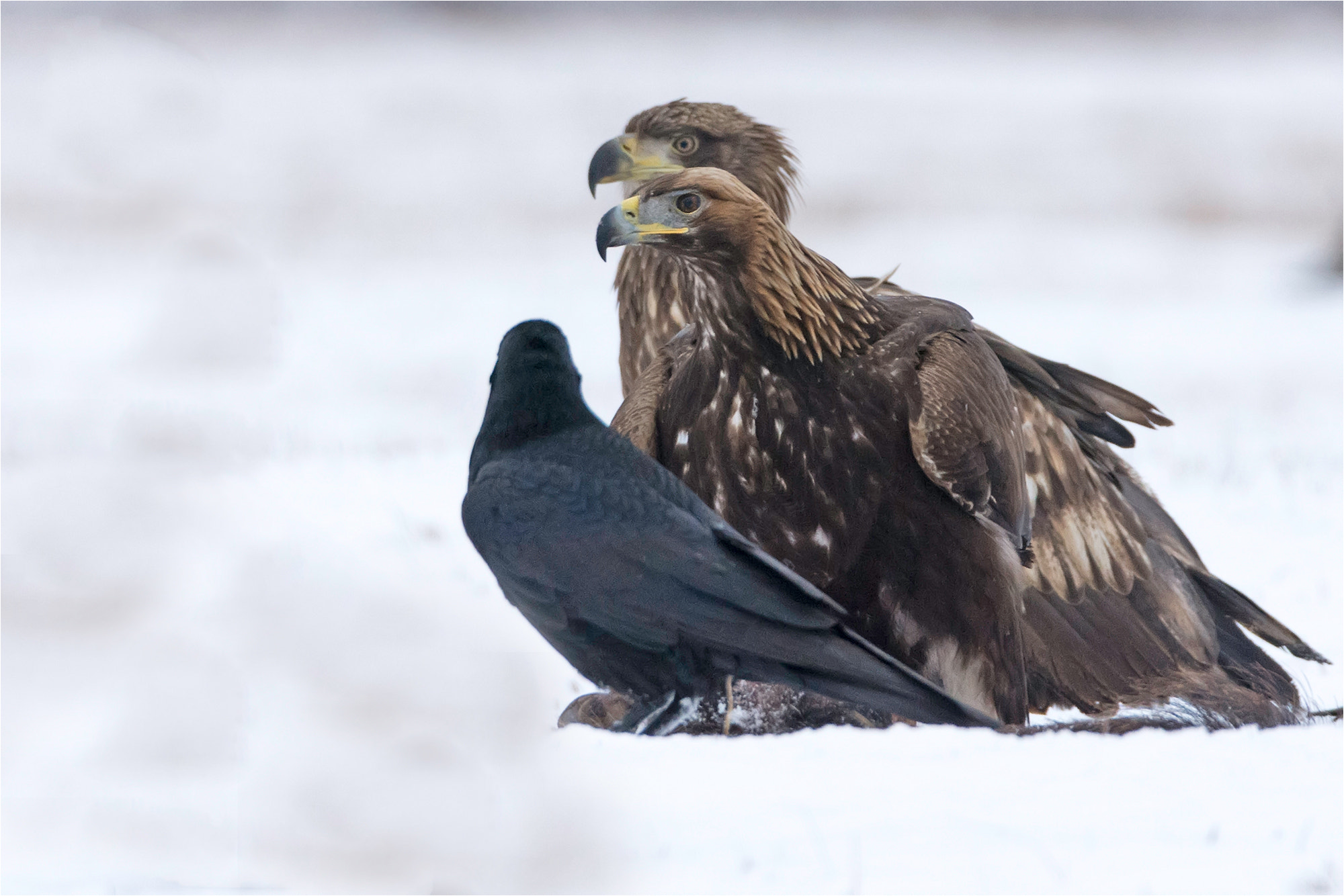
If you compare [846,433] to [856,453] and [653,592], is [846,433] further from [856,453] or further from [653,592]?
[653,592]

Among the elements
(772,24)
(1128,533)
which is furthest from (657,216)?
(772,24)

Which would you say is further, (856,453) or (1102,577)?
(1102,577)

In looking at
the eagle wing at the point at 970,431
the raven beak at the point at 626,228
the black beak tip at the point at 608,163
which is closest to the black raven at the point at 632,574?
the raven beak at the point at 626,228

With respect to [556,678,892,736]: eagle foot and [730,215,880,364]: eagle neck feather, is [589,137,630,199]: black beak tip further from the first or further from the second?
[556,678,892,736]: eagle foot

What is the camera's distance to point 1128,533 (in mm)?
3174

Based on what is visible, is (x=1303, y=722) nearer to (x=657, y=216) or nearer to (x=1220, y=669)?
(x=1220, y=669)

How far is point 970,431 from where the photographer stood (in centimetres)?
257

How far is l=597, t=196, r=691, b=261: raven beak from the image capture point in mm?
2492

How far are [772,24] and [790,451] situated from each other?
10912 mm

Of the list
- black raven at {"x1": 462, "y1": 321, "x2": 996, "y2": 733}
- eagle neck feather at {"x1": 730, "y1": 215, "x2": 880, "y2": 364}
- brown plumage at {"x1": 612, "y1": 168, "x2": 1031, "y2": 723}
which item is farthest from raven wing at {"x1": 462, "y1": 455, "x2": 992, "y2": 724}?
eagle neck feather at {"x1": 730, "y1": 215, "x2": 880, "y2": 364}

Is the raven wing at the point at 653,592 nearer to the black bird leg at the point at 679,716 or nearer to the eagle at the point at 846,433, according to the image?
the black bird leg at the point at 679,716

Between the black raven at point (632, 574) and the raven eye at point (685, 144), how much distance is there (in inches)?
41.4

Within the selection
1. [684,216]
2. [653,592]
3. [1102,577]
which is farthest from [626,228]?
[1102,577]

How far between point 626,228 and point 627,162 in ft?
2.91
